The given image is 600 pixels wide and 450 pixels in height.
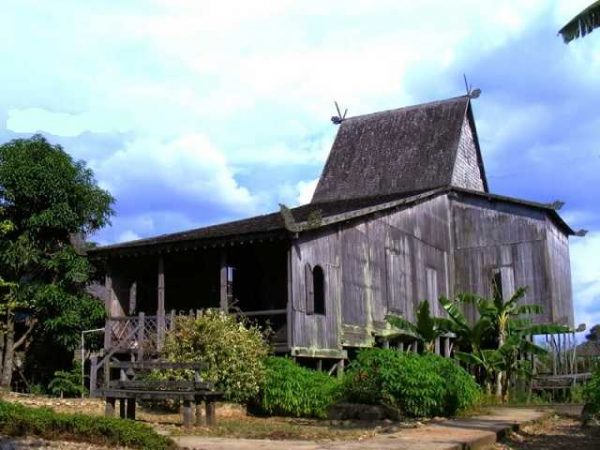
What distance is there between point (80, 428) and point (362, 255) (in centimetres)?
1269

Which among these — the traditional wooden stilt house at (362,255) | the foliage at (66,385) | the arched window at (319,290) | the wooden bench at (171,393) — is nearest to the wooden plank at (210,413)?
the wooden bench at (171,393)

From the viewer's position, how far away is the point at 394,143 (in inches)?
1278

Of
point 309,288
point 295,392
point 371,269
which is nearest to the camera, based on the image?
point 295,392

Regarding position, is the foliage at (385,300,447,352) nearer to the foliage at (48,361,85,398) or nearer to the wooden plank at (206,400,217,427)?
the wooden plank at (206,400,217,427)

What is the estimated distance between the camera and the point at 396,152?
32031 mm

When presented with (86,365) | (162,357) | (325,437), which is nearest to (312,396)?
(162,357)

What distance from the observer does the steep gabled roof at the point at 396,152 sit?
30562mm

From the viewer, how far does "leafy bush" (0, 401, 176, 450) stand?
324 inches

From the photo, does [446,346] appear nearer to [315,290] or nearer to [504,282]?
[504,282]

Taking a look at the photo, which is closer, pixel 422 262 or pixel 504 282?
pixel 422 262

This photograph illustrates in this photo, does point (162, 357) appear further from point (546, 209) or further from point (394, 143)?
point (394, 143)

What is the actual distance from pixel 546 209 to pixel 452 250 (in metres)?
3.56

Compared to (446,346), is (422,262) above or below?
above

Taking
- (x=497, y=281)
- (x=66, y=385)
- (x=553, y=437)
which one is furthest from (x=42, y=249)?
(x=497, y=281)
